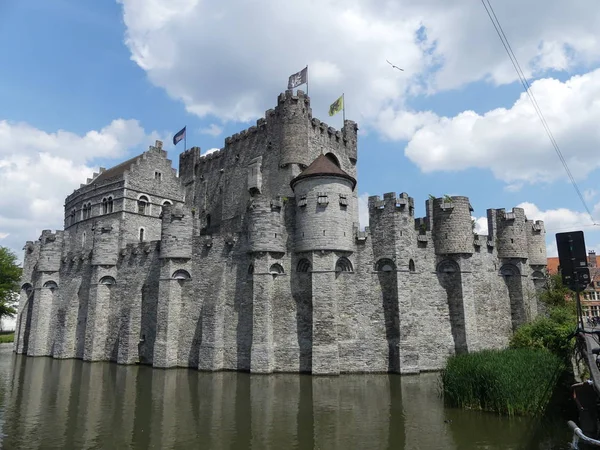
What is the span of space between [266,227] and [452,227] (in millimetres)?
10459

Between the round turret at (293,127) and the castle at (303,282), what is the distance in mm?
76

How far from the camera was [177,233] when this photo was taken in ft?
89.5

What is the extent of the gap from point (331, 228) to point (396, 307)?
527cm

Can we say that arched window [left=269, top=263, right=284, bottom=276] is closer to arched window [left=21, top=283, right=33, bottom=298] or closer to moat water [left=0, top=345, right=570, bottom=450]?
moat water [left=0, top=345, right=570, bottom=450]

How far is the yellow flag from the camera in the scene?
35.2 metres

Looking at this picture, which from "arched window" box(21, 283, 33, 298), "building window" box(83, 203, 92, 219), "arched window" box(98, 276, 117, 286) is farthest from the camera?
"arched window" box(21, 283, 33, 298)

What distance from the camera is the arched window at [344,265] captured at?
24.3 m

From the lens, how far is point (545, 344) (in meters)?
20.2

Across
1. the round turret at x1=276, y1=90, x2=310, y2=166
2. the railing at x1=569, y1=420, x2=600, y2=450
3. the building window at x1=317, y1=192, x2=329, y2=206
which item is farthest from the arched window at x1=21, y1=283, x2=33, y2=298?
the railing at x1=569, y1=420, x2=600, y2=450

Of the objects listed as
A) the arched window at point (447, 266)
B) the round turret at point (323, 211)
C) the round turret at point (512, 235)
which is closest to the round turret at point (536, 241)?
the round turret at point (512, 235)

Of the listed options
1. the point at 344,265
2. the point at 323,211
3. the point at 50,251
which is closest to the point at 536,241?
the point at 344,265

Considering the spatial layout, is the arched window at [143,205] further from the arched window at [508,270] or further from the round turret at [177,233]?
the arched window at [508,270]

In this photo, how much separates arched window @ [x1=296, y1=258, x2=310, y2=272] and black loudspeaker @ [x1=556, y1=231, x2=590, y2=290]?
1451 centimetres

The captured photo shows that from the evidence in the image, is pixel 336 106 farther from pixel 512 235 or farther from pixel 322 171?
pixel 512 235
